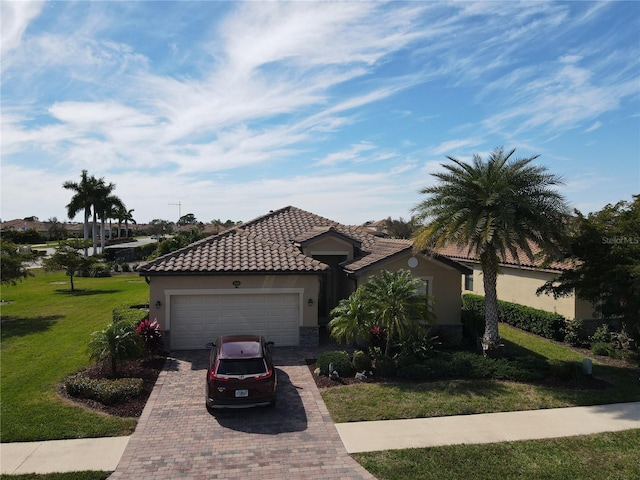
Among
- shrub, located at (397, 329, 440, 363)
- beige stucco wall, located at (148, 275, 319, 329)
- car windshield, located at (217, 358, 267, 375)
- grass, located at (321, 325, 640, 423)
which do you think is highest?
beige stucco wall, located at (148, 275, 319, 329)

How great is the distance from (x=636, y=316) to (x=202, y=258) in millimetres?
14747

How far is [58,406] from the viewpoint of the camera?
35.2 ft

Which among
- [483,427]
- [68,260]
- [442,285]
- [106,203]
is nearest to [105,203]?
[106,203]

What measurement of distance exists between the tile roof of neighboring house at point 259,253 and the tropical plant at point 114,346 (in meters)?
3.21

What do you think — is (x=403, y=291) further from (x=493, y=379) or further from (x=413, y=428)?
(x=413, y=428)

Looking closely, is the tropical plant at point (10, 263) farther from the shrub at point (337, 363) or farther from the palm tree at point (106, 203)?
the palm tree at point (106, 203)

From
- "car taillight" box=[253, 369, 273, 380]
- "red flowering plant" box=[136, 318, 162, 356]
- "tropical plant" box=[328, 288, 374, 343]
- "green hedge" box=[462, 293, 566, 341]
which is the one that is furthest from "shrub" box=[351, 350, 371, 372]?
"red flowering plant" box=[136, 318, 162, 356]

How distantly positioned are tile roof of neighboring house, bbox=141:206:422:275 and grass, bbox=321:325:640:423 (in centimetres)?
556

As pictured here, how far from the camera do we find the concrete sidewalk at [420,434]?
8.44 meters

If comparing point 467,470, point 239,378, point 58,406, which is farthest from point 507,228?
point 58,406

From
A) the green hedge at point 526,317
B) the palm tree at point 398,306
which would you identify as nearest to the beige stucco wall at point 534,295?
the green hedge at point 526,317

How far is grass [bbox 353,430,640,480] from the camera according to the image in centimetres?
811

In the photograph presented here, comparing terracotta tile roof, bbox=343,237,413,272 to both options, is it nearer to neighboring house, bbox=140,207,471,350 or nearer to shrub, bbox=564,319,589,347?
neighboring house, bbox=140,207,471,350

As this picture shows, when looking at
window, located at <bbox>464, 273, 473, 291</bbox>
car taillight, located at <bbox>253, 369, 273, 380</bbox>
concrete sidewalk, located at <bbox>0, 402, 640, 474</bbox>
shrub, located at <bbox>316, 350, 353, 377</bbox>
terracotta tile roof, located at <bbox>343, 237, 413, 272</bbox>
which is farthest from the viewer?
window, located at <bbox>464, 273, 473, 291</bbox>
